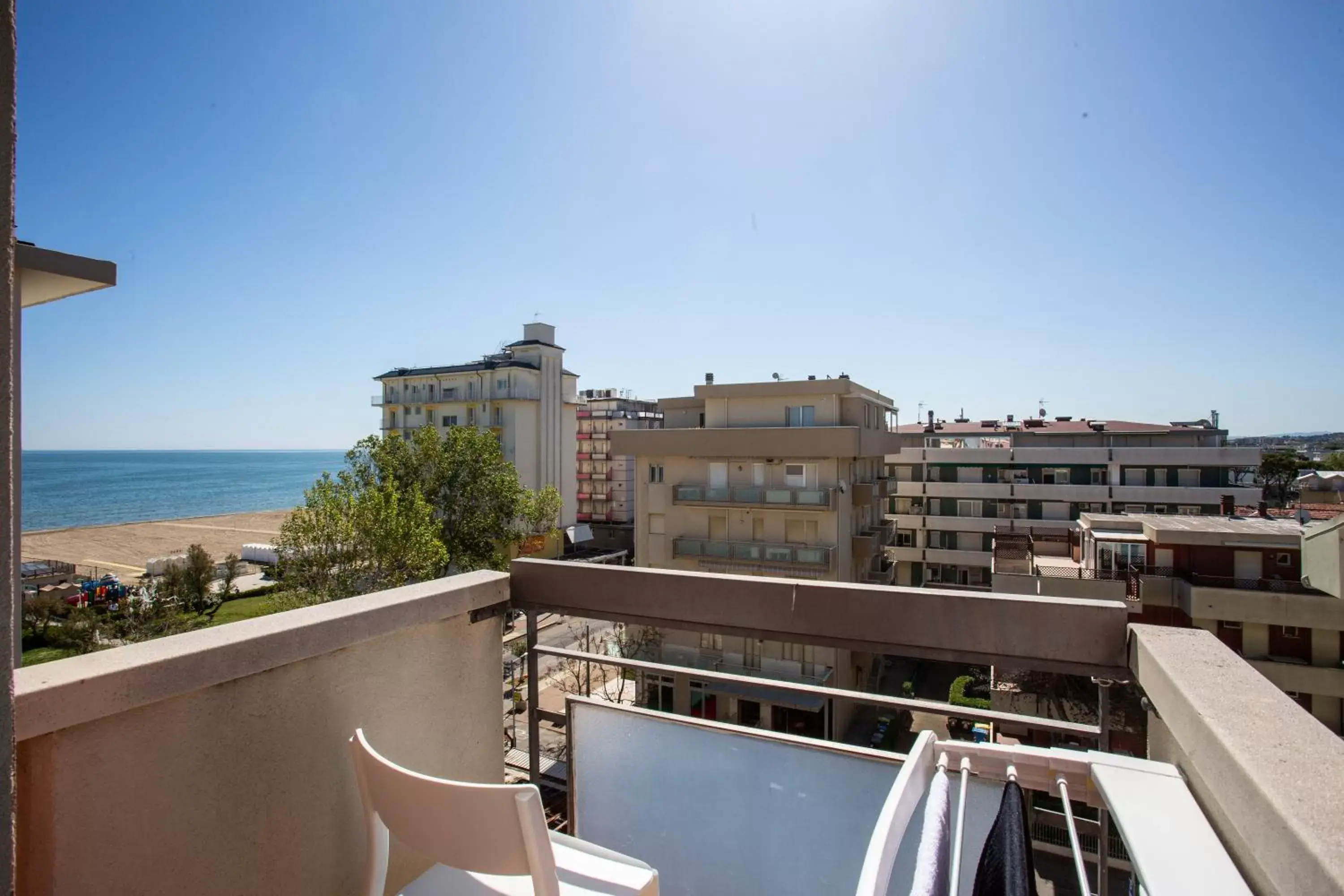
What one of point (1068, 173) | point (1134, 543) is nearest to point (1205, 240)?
point (1068, 173)

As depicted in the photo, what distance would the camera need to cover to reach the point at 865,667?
742 inches

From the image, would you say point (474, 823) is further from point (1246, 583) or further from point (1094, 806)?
point (1246, 583)

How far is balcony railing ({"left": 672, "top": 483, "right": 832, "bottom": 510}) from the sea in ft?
125

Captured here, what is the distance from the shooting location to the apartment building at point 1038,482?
80.6ft

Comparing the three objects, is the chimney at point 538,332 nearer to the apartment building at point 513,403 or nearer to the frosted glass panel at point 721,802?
the apartment building at point 513,403

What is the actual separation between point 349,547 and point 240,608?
1265cm

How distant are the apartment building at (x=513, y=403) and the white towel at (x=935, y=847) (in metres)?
31.6

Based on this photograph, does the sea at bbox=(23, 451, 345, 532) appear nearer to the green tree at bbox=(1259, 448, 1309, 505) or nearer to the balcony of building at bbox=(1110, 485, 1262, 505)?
the balcony of building at bbox=(1110, 485, 1262, 505)

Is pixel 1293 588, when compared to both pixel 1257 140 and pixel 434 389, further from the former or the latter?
pixel 434 389

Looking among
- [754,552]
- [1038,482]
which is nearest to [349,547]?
[754,552]

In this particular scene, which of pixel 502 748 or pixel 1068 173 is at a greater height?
pixel 1068 173

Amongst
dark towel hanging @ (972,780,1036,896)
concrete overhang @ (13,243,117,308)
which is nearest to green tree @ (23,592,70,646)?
concrete overhang @ (13,243,117,308)

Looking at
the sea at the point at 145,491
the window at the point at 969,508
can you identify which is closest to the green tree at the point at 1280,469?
the window at the point at 969,508

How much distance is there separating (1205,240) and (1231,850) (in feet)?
51.2
